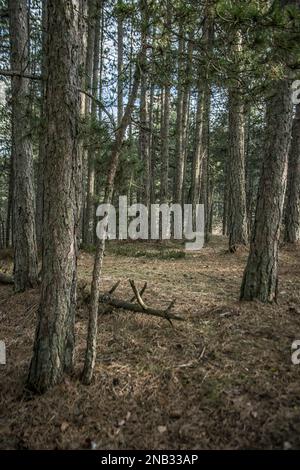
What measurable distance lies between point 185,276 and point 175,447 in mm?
5118

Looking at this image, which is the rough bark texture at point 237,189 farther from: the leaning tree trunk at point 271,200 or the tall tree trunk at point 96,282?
the tall tree trunk at point 96,282

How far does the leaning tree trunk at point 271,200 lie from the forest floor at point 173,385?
1.40 ft

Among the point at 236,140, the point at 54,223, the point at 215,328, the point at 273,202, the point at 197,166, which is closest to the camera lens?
the point at 54,223

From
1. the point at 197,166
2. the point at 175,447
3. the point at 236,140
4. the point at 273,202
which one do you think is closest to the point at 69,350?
the point at 175,447

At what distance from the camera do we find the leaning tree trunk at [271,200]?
554 centimetres

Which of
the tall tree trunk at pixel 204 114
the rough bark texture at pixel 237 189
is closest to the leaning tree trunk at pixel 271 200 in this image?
the tall tree trunk at pixel 204 114

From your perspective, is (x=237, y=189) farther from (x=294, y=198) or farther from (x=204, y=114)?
(x=204, y=114)

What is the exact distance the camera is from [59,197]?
4.07 metres

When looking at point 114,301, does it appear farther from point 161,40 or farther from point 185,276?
point 161,40

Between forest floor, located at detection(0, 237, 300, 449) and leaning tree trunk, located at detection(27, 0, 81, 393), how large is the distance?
0.44 meters

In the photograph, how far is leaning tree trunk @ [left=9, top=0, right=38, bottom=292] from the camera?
7.06 meters

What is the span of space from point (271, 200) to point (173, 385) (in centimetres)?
322

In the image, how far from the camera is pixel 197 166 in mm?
16375

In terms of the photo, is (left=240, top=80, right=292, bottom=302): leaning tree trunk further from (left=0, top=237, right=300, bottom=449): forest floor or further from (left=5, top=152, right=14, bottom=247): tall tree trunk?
(left=5, top=152, right=14, bottom=247): tall tree trunk
